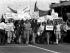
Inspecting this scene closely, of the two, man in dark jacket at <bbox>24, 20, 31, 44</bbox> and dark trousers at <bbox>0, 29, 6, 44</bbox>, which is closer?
dark trousers at <bbox>0, 29, 6, 44</bbox>

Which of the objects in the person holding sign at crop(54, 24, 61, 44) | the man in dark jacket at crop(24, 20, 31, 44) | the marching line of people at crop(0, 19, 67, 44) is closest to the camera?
the marching line of people at crop(0, 19, 67, 44)

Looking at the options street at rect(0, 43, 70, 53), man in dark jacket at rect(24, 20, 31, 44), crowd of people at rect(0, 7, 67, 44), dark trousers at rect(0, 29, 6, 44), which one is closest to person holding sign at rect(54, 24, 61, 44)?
crowd of people at rect(0, 7, 67, 44)

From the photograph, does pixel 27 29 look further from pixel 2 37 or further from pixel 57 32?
pixel 57 32

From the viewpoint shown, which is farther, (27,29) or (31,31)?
(31,31)

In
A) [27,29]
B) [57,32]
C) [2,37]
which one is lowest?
[2,37]

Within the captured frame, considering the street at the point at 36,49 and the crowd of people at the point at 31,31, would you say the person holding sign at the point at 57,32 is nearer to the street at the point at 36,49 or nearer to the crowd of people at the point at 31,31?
the crowd of people at the point at 31,31

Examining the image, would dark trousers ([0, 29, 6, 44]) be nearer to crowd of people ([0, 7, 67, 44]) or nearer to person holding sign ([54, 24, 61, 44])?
crowd of people ([0, 7, 67, 44])

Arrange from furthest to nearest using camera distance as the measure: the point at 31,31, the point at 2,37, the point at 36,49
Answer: the point at 31,31, the point at 2,37, the point at 36,49

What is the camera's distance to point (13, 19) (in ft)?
85.7

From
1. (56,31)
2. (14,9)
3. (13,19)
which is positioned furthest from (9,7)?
(56,31)

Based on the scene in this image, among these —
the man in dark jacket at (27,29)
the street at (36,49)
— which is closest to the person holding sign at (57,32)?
the man in dark jacket at (27,29)

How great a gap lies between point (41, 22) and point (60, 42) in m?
2.25

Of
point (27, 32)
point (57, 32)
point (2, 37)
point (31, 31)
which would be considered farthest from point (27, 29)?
point (57, 32)

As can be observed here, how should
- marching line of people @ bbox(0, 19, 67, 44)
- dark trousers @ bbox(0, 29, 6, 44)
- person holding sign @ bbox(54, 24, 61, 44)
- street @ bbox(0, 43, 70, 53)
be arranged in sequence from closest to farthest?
street @ bbox(0, 43, 70, 53), dark trousers @ bbox(0, 29, 6, 44), marching line of people @ bbox(0, 19, 67, 44), person holding sign @ bbox(54, 24, 61, 44)
